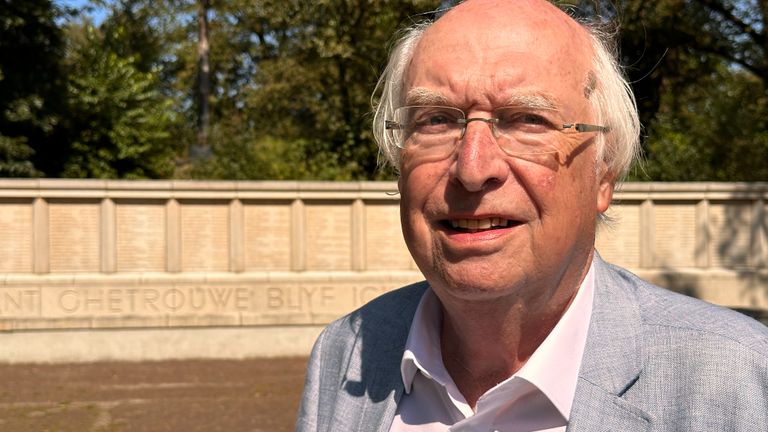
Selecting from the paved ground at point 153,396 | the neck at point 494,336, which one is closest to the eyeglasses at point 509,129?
the neck at point 494,336

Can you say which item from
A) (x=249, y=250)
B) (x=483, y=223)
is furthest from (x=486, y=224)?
(x=249, y=250)

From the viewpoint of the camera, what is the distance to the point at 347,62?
65.3 ft

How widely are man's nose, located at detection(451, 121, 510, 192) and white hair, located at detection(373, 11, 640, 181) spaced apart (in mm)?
247

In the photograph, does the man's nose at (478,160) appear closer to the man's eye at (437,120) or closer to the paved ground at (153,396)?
the man's eye at (437,120)

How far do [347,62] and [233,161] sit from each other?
586cm

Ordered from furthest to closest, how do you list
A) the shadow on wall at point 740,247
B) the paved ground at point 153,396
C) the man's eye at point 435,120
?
the shadow on wall at point 740,247
the paved ground at point 153,396
the man's eye at point 435,120

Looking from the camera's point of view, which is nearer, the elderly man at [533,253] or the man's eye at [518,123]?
the elderly man at [533,253]

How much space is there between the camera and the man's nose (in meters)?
1.60

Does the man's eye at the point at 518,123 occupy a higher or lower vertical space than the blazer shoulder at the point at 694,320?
higher

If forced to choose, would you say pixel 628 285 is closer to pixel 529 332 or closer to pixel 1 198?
pixel 529 332

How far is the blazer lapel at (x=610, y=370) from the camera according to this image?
156cm

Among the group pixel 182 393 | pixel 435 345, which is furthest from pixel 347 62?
pixel 435 345

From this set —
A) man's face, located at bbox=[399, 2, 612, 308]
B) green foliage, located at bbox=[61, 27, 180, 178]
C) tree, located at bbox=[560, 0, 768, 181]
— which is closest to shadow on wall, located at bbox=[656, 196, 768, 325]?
tree, located at bbox=[560, 0, 768, 181]

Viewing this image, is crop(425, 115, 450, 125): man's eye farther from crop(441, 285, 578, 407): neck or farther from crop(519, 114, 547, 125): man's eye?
crop(441, 285, 578, 407): neck
